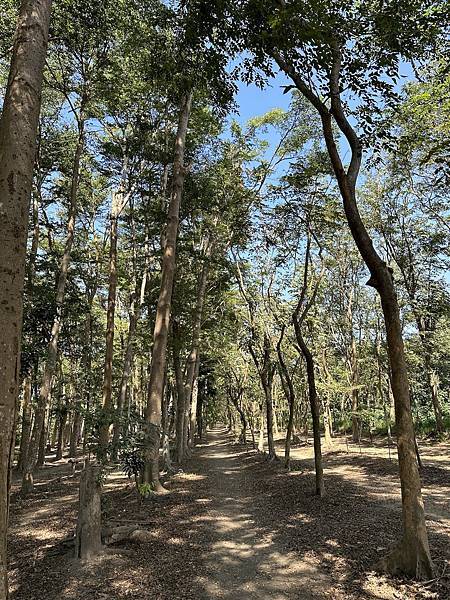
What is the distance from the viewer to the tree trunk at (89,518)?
6.08m

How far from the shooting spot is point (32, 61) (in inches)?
133

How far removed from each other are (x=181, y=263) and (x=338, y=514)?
43.9ft

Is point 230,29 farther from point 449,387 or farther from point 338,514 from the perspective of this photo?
point 449,387

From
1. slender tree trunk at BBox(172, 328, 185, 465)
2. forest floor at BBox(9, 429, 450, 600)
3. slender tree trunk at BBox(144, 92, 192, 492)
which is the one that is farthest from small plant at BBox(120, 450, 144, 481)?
slender tree trunk at BBox(172, 328, 185, 465)

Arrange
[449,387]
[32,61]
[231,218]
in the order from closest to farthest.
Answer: [32,61] → [231,218] → [449,387]

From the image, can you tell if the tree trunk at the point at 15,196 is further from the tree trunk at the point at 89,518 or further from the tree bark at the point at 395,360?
the tree bark at the point at 395,360

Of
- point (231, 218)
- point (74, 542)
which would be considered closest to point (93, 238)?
point (231, 218)

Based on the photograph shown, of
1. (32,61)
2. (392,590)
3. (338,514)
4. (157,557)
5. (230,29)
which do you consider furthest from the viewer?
(338,514)

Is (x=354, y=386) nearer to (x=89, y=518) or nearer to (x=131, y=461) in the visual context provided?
(x=131, y=461)

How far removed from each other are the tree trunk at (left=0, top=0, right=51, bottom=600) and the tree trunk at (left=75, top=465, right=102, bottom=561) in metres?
3.97

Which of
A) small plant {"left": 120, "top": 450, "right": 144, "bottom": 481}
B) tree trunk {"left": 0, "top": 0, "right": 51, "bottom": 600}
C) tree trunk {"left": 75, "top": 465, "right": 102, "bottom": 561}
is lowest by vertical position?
tree trunk {"left": 75, "top": 465, "right": 102, "bottom": 561}

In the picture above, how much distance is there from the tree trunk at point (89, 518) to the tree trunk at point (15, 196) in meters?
3.97

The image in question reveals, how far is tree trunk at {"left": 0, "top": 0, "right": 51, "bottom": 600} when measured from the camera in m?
2.67

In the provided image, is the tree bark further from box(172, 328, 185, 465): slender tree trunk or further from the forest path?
box(172, 328, 185, 465): slender tree trunk
